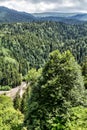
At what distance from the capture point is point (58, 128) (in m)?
22.9

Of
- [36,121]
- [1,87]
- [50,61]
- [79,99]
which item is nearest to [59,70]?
[50,61]

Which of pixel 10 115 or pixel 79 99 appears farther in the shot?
pixel 10 115

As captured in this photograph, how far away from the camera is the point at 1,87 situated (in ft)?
645

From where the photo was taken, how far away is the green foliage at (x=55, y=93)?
94.3 ft

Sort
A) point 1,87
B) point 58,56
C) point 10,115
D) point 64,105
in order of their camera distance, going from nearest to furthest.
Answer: point 64,105 < point 58,56 < point 10,115 < point 1,87

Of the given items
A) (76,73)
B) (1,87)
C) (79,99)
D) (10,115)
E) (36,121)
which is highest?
(76,73)

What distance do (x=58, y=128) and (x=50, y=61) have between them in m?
9.17

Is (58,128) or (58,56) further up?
(58,56)

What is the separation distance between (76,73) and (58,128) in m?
8.39

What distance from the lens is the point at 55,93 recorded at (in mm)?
29156

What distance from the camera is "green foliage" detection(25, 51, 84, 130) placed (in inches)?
1132

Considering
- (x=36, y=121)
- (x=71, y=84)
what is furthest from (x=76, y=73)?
(x=36, y=121)

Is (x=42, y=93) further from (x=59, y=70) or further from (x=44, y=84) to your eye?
(x=59, y=70)

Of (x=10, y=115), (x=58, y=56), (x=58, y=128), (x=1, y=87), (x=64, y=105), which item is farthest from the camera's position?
(x=1, y=87)
